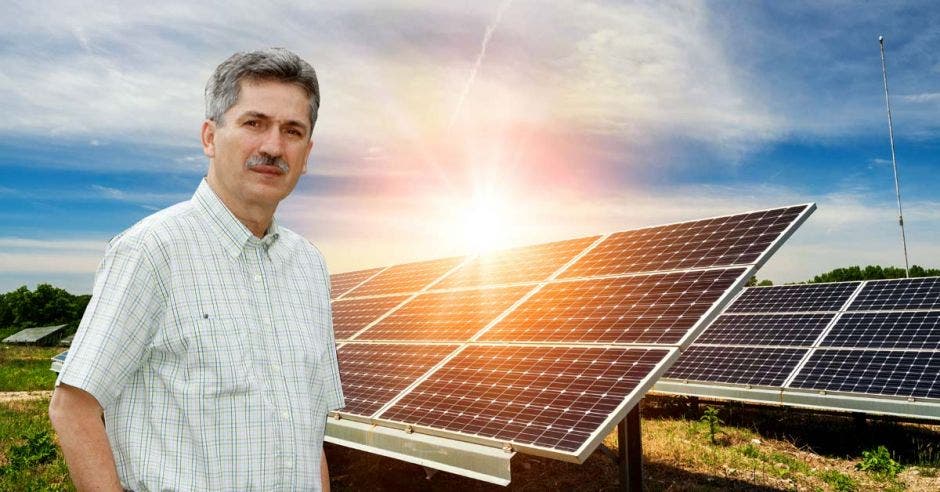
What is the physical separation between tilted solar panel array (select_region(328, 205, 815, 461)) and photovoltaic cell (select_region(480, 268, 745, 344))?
0.02 m

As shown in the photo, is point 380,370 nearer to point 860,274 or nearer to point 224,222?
point 224,222

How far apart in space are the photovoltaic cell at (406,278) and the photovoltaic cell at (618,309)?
195 inches

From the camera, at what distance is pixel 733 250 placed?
884cm

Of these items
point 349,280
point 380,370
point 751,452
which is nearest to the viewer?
point 380,370

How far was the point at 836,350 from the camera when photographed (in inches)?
564

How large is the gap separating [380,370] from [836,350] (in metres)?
10.6

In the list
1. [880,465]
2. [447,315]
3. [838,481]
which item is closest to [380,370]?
[447,315]

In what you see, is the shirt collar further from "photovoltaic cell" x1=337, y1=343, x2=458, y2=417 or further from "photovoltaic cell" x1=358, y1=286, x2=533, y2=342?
"photovoltaic cell" x1=358, y1=286, x2=533, y2=342

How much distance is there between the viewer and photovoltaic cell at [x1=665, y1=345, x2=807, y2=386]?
1386cm

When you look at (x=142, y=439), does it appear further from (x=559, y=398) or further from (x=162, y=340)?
(x=559, y=398)

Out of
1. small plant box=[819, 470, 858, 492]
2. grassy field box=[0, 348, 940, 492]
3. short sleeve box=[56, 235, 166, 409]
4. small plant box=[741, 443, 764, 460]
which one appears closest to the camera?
short sleeve box=[56, 235, 166, 409]

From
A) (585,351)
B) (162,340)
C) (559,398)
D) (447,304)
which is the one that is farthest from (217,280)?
(447,304)

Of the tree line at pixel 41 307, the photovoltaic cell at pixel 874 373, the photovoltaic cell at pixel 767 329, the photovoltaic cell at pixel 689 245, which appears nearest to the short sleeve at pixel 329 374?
the photovoltaic cell at pixel 689 245

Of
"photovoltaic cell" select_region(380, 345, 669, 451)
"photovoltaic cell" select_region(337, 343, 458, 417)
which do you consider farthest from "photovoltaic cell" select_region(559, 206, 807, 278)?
"photovoltaic cell" select_region(337, 343, 458, 417)
